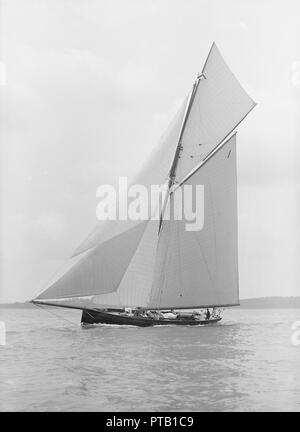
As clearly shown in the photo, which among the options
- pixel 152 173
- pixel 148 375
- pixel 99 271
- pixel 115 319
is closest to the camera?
pixel 148 375

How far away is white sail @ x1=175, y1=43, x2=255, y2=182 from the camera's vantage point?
109ft

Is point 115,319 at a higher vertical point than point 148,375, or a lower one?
higher

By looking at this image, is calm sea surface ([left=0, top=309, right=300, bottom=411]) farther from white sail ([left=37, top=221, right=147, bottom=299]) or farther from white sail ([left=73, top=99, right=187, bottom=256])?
white sail ([left=73, top=99, right=187, bottom=256])

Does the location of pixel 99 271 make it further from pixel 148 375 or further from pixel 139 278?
pixel 148 375

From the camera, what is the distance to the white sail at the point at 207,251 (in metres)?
31.1

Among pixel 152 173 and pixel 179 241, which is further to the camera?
pixel 179 241

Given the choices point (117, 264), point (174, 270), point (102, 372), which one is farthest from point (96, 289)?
point (102, 372)

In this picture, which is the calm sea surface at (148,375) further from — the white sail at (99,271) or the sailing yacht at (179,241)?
the sailing yacht at (179,241)

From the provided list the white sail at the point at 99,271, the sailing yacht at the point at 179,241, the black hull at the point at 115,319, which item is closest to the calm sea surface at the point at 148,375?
the white sail at the point at 99,271

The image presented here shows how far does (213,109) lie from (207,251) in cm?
874

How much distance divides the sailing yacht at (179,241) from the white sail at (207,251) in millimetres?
55

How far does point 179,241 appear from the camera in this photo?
31219mm

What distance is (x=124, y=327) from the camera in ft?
105

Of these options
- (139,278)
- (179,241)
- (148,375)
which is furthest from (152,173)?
(148,375)
